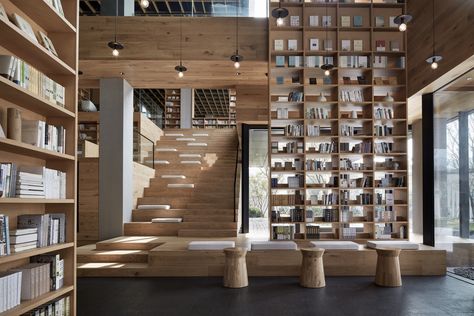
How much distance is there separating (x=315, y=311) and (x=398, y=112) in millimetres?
4302

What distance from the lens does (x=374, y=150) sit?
702 cm

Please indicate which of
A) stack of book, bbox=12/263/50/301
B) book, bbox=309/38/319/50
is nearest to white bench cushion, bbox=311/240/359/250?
book, bbox=309/38/319/50

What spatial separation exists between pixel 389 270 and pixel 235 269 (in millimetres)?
2028

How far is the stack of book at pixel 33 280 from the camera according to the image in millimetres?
3141

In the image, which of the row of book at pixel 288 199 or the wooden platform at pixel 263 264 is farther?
the row of book at pixel 288 199

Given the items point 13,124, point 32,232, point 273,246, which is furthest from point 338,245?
point 13,124

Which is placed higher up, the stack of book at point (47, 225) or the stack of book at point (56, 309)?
the stack of book at point (47, 225)

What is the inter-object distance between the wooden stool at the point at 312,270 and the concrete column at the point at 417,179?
4.93 meters

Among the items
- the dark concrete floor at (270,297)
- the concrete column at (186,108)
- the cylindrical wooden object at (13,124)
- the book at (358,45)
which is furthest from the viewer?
the concrete column at (186,108)

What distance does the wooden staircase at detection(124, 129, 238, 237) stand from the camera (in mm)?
7656

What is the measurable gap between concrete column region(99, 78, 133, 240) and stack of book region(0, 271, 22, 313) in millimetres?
4683

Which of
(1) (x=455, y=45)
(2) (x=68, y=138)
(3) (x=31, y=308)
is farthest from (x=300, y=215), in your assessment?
(3) (x=31, y=308)

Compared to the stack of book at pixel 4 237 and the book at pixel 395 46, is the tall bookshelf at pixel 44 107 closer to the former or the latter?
the stack of book at pixel 4 237

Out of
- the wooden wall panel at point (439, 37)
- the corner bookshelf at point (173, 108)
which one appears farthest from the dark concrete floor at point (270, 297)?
the corner bookshelf at point (173, 108)
